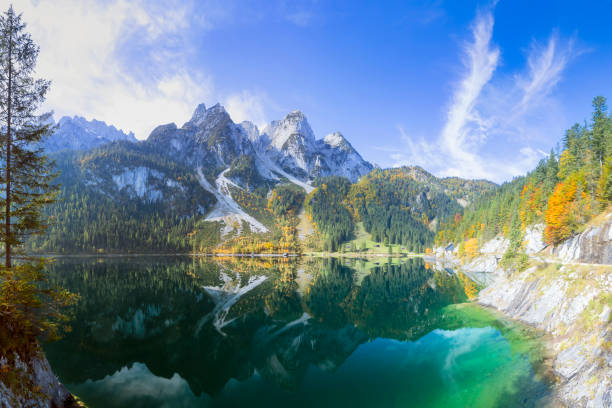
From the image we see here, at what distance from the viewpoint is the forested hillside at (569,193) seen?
1575 inches

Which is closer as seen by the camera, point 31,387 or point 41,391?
point 31,387

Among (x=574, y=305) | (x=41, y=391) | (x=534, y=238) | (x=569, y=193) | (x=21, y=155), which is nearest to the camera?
(x=41, y=391)

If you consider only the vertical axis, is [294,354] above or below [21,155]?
below

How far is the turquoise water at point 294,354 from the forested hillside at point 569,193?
21.5 m

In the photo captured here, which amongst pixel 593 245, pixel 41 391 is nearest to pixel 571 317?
pixel 593 245

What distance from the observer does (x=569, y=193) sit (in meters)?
46.7

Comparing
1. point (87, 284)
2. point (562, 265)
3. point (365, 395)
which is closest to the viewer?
point (365, 395)

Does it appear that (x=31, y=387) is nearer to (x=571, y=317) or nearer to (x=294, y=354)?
(x=294, y=354)

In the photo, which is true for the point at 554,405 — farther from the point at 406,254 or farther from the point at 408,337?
the point at 406,254

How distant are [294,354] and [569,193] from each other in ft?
185

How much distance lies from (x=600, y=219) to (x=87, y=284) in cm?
9006

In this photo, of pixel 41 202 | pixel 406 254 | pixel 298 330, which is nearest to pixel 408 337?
pixel 298 330

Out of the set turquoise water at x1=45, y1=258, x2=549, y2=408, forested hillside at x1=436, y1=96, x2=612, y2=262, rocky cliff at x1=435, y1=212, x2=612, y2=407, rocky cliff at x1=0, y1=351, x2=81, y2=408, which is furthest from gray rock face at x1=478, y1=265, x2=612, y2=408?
rocky cliff at x1=0, y1=351, x2=81, y2=408

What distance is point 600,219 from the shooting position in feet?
106
